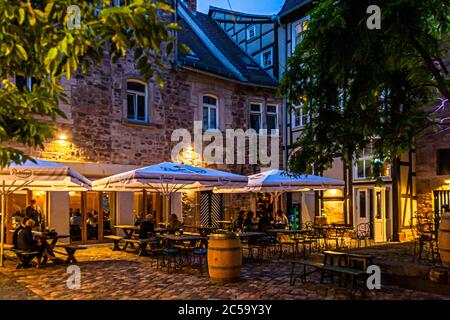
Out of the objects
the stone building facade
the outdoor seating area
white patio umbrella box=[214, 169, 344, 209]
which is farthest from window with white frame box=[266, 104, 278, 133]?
white patio umbrella box=[214, 169, 344, 209]

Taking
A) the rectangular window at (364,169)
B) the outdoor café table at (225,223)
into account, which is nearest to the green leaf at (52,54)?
the outdoor café table at (225,223)

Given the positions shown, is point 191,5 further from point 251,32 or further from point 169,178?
point 169,178

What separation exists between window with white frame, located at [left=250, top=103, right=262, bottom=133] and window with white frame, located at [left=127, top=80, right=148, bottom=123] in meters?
5.08

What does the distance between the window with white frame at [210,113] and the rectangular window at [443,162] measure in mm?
8014

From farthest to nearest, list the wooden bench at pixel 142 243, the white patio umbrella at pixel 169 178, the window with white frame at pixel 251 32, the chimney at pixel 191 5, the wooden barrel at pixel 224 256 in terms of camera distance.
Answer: the window with white frame at pixel 251 32 → the chimney at pixel 191 5 → the wooden bench at pixel 142 243 → the white patio umbrella at pixel 169 178 → the wooden barrel at pixel 224 256

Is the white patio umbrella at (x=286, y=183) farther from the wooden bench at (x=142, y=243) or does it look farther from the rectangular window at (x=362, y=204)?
the rectangular window at (x=362, y=204)

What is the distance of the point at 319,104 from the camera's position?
9.00 meters

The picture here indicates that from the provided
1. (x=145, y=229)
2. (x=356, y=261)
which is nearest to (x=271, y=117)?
(x=145, y=229)

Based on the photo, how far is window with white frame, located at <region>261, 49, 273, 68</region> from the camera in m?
21.0

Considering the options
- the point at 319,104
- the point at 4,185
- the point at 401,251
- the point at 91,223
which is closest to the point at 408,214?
the point at 401,251

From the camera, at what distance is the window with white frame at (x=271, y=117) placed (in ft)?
→ 65.1

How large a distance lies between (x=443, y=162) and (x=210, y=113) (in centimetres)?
850

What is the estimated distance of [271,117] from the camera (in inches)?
786
